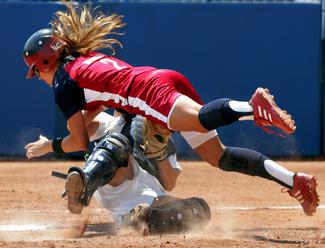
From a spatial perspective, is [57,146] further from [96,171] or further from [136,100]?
[136,100]

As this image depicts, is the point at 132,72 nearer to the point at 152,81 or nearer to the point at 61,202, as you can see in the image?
the point at 152,81

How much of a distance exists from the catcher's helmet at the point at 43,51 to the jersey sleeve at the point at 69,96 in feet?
1.31

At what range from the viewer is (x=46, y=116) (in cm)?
1086

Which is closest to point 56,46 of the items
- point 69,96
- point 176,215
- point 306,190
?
point 69,96

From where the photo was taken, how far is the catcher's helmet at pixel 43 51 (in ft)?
19.6

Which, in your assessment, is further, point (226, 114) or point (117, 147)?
point (117, 147)

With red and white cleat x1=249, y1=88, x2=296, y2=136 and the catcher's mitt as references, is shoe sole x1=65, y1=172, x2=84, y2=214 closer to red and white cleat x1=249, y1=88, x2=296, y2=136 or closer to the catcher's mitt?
the catcher's mitt

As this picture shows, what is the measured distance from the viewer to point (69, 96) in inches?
218

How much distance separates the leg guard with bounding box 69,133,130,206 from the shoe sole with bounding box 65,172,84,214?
0.03 metres

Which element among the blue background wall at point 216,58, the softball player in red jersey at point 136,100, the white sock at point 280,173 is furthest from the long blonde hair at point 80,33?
the blue background wall at point 216,58

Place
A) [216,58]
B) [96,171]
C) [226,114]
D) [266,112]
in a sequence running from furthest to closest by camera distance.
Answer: [216,58]
[96,171]
[226,114]
[266,112]

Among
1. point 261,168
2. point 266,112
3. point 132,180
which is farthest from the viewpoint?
point 132,180

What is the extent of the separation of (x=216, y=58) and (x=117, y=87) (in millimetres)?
5615

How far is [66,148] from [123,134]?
454 mm
